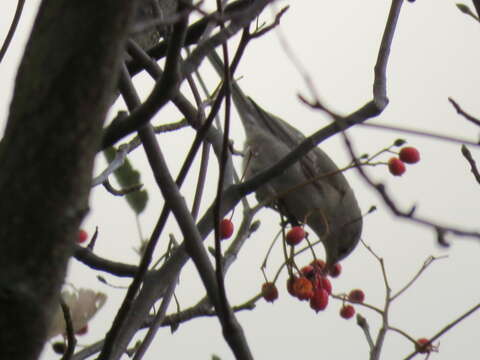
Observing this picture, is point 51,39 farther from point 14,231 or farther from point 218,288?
point 218,288

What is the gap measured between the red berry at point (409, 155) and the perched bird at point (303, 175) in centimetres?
177

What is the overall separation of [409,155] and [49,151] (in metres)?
2.67

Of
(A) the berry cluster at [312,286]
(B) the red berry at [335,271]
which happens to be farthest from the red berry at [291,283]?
(B) the red berry at [335,271]

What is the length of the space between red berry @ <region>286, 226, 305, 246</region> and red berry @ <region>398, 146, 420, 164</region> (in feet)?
1.77

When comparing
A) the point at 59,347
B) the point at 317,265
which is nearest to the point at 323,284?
the point at 317,265

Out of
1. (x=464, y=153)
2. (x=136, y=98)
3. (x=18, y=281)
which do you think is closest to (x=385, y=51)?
(x=464, y=153)

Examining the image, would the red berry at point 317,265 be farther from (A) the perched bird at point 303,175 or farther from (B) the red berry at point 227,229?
(A) the perched bird at point 303,175

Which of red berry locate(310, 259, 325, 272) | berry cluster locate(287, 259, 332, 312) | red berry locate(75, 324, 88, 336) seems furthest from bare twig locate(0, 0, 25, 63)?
red berry locate(310, 259, 325, 272)

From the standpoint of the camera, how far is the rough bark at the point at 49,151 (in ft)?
2.87

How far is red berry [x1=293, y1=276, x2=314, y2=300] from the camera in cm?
291

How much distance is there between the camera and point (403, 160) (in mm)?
3418

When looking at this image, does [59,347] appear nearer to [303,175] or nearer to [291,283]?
[291,283]

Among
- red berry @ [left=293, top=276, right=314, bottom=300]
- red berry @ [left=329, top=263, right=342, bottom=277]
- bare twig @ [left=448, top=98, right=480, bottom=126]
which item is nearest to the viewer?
bare twig @ [left=448, top=98, right=480, bottom=126]

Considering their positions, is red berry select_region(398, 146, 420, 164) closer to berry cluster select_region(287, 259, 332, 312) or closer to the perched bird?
berry cluster select_region(287, 259, 332, 312)
